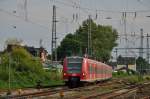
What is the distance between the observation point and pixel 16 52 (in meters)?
68.1

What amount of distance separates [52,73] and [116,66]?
11302 cm

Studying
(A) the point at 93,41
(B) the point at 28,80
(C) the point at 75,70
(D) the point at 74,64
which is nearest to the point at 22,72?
(B) the point at 28,80

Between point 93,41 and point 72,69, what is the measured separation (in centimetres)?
8345

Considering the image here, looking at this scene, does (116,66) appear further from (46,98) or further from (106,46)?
(46,98)

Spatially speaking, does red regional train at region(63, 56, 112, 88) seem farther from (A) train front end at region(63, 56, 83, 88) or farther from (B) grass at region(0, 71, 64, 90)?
(B) grass at region(0, 71, 64, 90)

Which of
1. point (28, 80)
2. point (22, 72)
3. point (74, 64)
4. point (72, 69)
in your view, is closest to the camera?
point (74, 64)

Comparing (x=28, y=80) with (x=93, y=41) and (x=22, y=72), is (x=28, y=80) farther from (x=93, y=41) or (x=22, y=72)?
(x=93, y=41)

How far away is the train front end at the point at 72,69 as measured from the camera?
149ft

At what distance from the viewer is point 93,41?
12912 centimetres

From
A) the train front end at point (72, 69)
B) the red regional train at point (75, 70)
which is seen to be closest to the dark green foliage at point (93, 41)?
the red regional train at point (75, 70)

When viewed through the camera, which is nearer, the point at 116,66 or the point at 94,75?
the point at 94,75

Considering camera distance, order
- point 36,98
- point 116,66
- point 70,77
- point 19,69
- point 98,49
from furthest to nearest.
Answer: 1. point 116,66
2. point 98,49
3. point 19,69
4. point 70,77
5. point 36,98

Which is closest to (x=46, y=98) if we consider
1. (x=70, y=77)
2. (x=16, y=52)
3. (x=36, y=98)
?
(x=36, y=98)

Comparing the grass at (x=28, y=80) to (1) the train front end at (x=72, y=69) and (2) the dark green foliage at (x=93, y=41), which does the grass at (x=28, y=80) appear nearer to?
(1) the train front end at (x=72, y=69)
